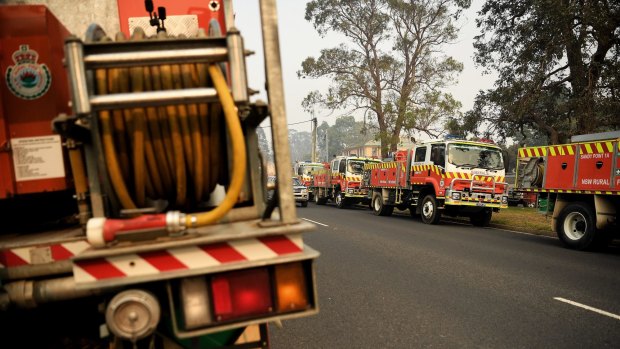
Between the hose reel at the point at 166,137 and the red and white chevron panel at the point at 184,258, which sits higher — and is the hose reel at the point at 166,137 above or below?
above

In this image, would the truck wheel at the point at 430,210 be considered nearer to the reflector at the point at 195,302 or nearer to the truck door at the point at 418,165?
the truck door at the point at 418,165

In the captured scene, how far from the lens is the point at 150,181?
2008 millimetres

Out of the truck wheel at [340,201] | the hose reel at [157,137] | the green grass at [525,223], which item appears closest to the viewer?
the hose reel at [157,137]

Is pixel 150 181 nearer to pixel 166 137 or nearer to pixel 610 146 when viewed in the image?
pixel 166 137

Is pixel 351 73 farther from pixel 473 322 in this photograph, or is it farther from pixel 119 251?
pixel 119 251

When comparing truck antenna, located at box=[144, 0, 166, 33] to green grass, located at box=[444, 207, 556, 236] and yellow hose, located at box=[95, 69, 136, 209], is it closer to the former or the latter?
yellow hose, located at box=[95, 69, 136, 209]

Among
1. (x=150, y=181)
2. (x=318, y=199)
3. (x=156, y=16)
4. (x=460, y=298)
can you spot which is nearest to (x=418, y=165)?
(x=460, y=298)

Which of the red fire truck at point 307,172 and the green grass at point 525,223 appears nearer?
the green grass at point 525,223

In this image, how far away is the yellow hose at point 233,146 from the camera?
1.75 metres

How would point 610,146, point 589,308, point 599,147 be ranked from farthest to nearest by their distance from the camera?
point 599,147 → point 610,146 → point 589,308

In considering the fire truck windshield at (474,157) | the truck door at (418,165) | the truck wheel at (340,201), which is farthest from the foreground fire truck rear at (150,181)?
the truck wheel at (340,201)

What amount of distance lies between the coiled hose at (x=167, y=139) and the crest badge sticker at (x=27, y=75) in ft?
2.04

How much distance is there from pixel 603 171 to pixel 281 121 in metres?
8.96

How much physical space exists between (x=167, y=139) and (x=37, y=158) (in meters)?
0.84
